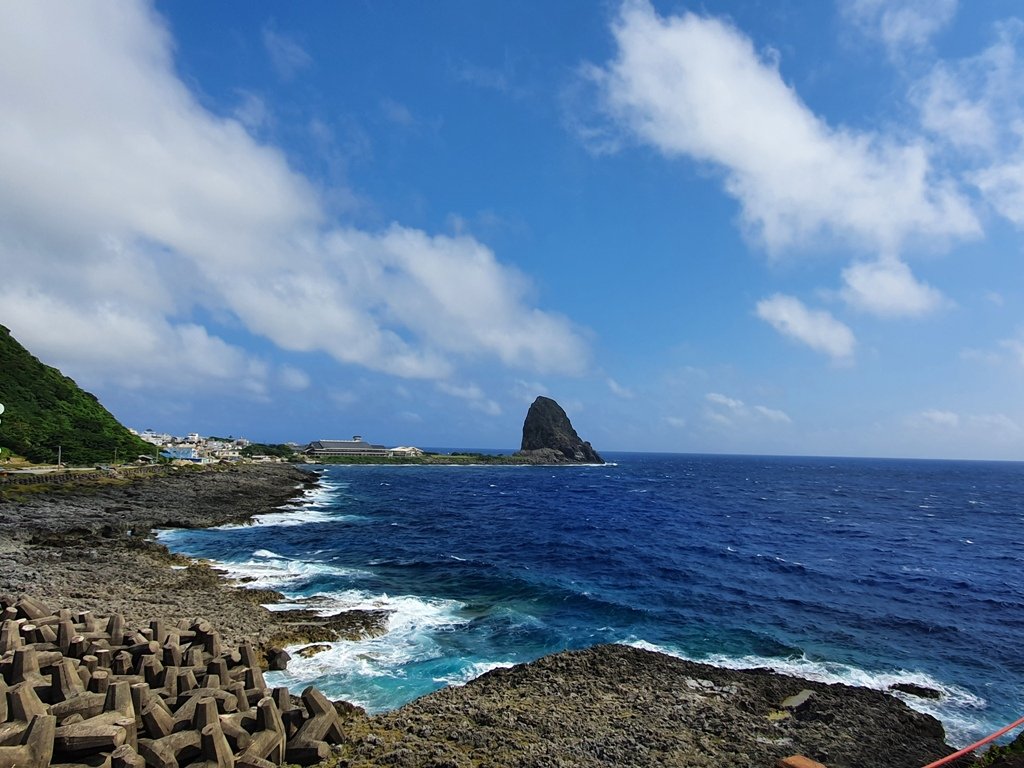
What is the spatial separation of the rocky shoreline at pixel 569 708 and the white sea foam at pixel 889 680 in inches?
40.3

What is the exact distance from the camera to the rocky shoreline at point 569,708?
14.2 m

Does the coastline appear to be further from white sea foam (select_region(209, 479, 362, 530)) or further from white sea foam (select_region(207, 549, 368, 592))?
white sea foam (select_region(209, 479, 362, 530))

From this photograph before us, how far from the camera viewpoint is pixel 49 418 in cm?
10294

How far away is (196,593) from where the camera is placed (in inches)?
1059

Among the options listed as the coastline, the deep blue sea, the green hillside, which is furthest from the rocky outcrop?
the green hillside

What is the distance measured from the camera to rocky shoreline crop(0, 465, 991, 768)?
561 inches

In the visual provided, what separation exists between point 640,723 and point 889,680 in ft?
39.2

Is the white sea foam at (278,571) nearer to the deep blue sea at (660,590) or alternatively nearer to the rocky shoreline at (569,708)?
the deep blue sea at (660,590)

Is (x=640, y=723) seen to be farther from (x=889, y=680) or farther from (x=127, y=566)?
(x=127, y=566)

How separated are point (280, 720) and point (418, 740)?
344cm

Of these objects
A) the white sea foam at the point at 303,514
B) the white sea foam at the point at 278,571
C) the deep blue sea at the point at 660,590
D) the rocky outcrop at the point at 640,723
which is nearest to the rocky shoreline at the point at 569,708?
the rocky outcrop at the point at 640,723

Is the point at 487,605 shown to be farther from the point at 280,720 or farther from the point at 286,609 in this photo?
the point at 280,720

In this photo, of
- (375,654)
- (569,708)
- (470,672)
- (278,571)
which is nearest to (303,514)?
(278,571)

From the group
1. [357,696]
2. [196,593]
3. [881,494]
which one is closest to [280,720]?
[357,696]
